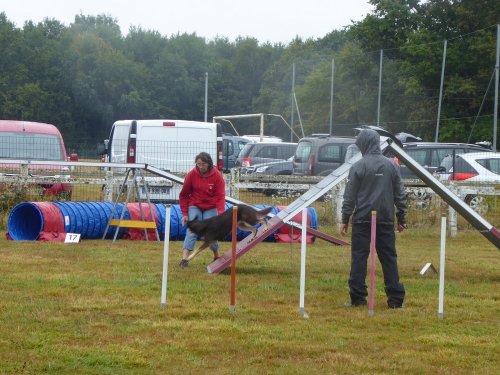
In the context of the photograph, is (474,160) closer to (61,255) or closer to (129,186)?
(129,186)

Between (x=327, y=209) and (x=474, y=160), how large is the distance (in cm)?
486

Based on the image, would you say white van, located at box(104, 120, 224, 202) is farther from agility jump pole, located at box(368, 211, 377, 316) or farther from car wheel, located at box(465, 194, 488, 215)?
agility jump pole, located at box(368, 211, 377, 316)

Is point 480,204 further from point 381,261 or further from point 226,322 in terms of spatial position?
point 226,322

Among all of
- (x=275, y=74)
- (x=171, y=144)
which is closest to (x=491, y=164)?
(x=171, y=144)

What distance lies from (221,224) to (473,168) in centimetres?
1153

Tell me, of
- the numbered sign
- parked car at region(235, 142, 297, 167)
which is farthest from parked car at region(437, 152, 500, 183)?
parked car at region(235, 142, 297, 167)

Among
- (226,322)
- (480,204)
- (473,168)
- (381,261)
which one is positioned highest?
(473,168)

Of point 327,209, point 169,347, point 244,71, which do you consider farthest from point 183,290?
point 244,71

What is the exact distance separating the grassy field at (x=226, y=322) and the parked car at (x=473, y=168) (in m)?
8.57

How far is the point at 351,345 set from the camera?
807cm

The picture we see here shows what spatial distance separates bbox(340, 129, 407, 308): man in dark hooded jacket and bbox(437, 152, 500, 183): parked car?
41.5ft

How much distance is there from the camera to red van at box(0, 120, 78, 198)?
2003 cm

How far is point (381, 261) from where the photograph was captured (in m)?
10.2

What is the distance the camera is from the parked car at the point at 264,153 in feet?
107
